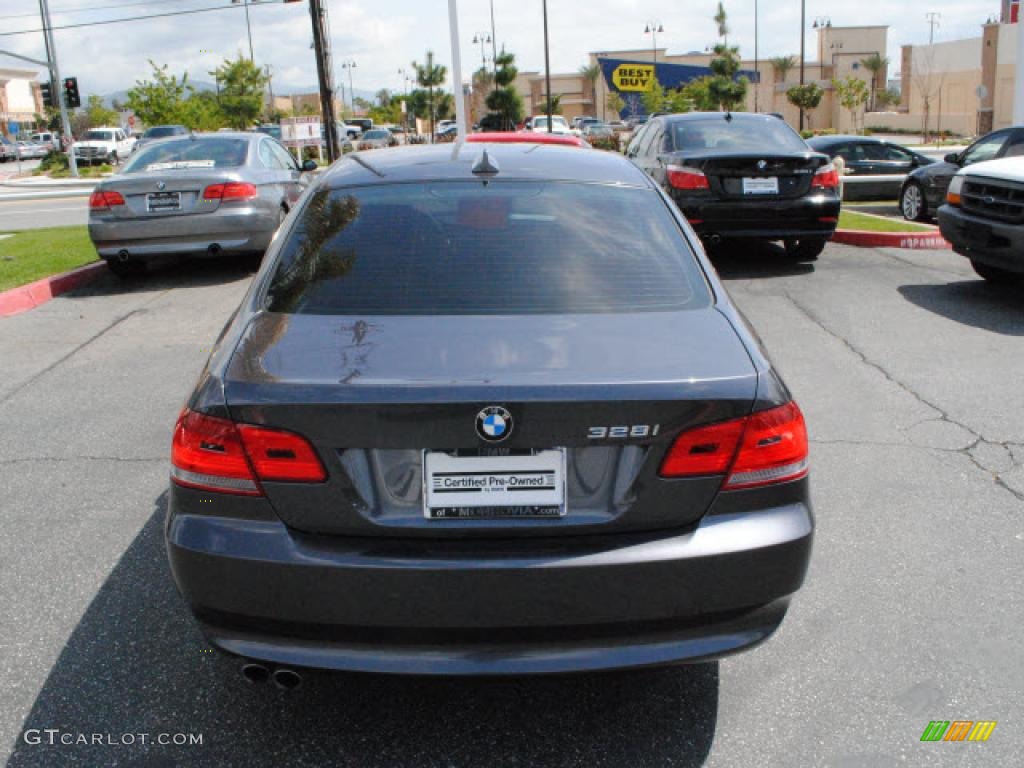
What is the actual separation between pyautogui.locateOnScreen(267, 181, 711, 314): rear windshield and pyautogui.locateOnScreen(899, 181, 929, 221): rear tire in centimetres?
1157

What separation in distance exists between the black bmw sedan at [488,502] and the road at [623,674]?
0.20 meters

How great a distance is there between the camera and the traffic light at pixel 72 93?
36375mm

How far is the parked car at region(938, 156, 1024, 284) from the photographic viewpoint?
8273 mm

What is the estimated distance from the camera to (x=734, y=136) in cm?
1080

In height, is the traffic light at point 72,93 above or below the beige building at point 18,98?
below

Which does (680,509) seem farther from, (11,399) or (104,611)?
(11,399)

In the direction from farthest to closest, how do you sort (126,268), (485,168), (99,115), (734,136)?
1. (99,115)
2. (734,136)
3. (126,268)
4. (485,168)

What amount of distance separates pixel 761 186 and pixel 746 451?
7919mm

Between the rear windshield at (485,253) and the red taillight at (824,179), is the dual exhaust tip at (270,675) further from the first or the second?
the red taillight at (824,179)

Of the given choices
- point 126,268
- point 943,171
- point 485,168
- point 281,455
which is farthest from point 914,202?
point 281,455

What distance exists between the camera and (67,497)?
15.4 feet

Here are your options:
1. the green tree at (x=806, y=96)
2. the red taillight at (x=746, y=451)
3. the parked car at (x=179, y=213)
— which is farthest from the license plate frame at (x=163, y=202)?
the green tree at (x=806, y=96)

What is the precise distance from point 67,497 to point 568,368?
3.21 meters

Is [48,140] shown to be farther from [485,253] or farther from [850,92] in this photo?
[485,253]
